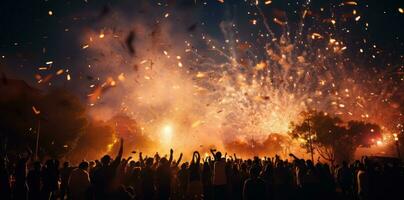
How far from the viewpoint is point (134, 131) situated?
4099 inches

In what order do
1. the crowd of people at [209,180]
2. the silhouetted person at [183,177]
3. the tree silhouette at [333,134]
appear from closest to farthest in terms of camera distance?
the crowd of people at [209,180], the silhouetted person at [183,177], the tree silhouette at [333,134]

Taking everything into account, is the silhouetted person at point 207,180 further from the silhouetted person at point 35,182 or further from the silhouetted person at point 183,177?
the silhouetted person at point 35,182

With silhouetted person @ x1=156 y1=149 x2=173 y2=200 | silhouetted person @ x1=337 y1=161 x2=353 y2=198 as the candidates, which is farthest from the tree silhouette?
silhouetted person @ x1=156 y1=149 x2=173 y2=200

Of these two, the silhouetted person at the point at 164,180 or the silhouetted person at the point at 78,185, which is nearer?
the silhouetted person at the point at 78,185

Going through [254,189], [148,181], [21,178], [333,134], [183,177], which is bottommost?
[254,189]

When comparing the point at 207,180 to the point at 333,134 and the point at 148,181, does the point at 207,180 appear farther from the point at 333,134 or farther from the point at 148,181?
the point at 333,134

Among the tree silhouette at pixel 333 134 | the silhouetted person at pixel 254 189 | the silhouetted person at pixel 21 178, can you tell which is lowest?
A: the silhouetted person at pixel 254 189

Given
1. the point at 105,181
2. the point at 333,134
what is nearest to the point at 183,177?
the point at 105,181

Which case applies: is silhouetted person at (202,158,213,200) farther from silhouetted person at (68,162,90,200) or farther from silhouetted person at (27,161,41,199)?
silhouetted person at (27,161,41,199)

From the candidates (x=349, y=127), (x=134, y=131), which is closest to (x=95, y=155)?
(x=134, y=131)

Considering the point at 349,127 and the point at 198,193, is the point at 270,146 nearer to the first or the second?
the point at 349,127

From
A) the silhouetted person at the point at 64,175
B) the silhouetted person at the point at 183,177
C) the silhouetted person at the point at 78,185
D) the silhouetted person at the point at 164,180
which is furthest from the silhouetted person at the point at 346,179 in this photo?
the silhouetted person at the point at 64,175

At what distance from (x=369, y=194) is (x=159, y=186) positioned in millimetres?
7011

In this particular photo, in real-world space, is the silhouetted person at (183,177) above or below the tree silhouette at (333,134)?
below
